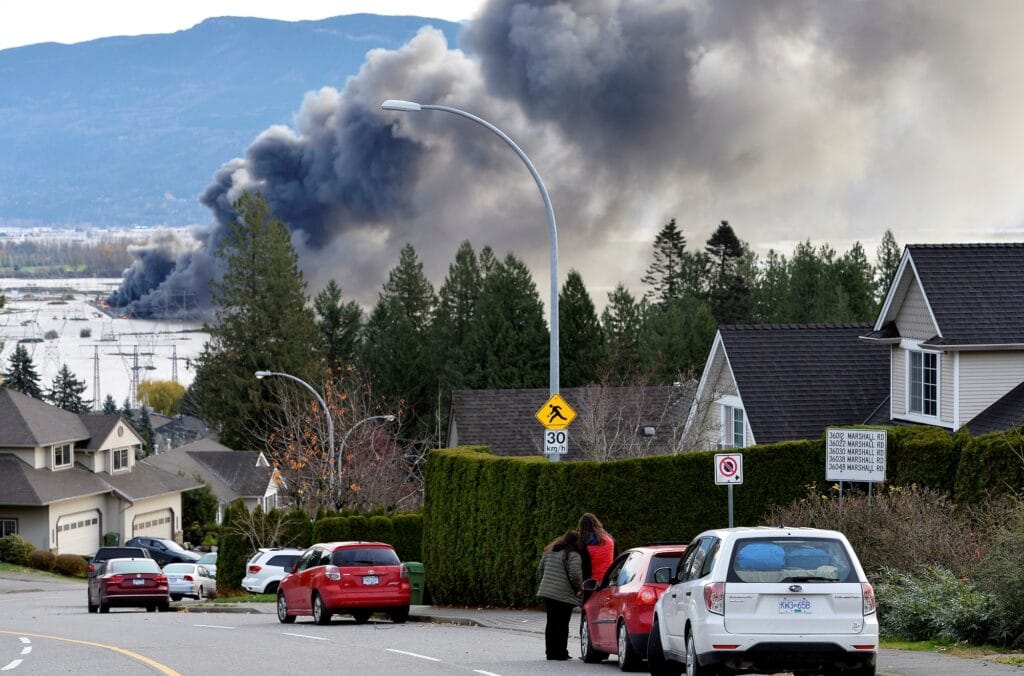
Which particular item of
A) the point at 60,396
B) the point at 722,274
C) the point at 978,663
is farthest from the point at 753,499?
the point at 60,396

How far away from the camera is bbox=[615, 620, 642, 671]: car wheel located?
16.4 metres

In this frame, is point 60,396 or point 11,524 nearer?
point 11,524

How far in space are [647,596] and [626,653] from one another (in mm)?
751

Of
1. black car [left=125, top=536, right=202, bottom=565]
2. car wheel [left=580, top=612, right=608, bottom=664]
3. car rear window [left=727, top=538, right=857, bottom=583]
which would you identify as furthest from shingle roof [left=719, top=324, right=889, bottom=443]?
black car [left=125, top=536, right=202, bottom=565]

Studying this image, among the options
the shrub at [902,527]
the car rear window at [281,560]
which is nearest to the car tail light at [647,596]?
the shrub at [902,527]

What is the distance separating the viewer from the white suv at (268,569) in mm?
40438

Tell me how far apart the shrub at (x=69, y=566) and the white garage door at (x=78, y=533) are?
2999 millimetres

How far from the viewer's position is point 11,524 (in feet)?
216

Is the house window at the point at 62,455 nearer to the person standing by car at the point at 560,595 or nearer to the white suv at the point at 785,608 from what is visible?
→ the person standing by car at the point at 560,595

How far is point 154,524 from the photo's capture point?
76.1 meters

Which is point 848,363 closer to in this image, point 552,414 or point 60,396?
point 552,414

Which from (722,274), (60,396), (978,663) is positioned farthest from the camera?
(60,396)

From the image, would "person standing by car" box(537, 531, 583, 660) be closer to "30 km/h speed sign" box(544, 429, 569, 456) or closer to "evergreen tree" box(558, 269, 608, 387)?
"30 km/h speed sign" box(544, 429, 569, 456)

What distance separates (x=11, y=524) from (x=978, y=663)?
58001 mm
